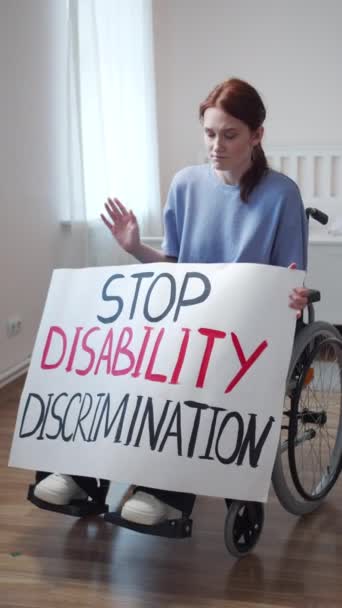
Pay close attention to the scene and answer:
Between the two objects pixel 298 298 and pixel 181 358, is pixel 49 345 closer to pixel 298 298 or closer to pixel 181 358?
pixel 181 358

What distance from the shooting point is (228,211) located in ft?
5.77

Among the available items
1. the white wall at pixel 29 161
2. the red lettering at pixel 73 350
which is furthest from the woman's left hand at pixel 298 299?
the white wall at pixel 29 161

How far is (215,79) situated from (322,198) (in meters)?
0.87

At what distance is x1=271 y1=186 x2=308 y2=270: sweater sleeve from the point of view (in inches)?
67.4

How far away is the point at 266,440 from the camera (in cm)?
153

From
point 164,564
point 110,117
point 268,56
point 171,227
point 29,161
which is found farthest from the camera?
point 268,56

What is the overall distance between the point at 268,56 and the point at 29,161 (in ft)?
5.74

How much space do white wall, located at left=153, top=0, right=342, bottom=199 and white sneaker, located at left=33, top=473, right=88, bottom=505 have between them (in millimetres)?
2978

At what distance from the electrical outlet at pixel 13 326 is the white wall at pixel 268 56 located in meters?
1.81

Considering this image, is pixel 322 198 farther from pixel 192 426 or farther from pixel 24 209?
pixel 192 426

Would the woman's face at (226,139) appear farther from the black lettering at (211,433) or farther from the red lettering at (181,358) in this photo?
the black lettering at (211,433)


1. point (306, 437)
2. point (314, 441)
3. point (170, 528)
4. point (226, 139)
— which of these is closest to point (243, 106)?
point (226, 139)

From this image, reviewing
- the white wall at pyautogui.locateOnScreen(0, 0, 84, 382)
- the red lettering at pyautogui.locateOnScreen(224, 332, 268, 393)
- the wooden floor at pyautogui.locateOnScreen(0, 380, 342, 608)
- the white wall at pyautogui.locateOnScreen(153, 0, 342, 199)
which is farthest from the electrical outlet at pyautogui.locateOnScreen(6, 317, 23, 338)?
the white wall at pyautogui.locateOnScreen(153, 0, 342, 199)

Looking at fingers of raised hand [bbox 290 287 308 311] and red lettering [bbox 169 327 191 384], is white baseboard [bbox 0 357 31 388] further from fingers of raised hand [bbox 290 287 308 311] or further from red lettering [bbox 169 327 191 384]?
fingers of raised hand [bbox 290 287 308 311]
